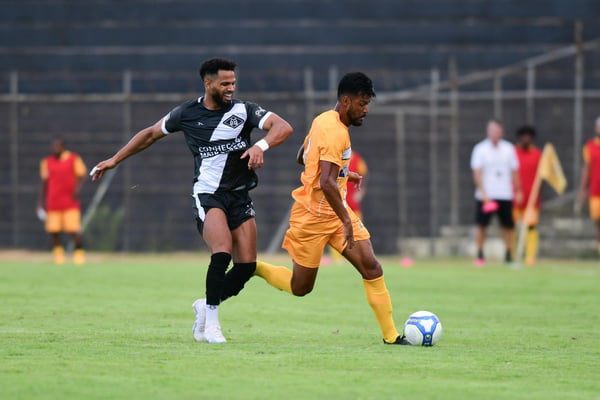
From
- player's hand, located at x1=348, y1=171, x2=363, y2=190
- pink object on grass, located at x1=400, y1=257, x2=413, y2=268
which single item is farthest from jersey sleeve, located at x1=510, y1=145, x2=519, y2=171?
player's hand, located at x1=348, y1=171, x2=363, y2=190

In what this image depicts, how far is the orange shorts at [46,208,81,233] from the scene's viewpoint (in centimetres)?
2139

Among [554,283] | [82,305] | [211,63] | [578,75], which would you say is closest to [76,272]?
[82,305]

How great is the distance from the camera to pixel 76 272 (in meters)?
17.7

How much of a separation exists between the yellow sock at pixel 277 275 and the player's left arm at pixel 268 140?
118 centimetres

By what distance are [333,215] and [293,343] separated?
1.12m

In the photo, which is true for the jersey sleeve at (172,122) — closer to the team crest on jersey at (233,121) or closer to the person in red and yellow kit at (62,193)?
the team crest on jersey at (233,121)

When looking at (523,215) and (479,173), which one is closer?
(479,173)

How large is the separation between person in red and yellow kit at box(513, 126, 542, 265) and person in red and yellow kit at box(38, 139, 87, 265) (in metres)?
7.99

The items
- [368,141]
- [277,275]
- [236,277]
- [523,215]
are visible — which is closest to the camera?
[236,277]

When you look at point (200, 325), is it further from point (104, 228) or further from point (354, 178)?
point (104, 228)

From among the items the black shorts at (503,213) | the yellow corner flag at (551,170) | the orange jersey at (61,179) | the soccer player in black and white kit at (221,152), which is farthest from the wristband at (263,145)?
the yellow corner flag at (551,170)

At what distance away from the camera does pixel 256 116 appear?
9.26 m

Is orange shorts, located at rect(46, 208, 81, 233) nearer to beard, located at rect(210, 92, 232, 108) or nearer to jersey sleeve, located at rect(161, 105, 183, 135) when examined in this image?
jersey sleeve, located at rect(161, 105, 183, 135)

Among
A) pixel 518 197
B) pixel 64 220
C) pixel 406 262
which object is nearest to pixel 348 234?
pixel 518 197
